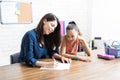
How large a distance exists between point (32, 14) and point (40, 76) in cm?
244

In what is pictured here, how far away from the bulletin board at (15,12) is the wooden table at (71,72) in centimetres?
182

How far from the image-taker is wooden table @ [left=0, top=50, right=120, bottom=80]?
Answer: 1.44 m

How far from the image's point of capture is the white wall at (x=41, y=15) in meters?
3.43

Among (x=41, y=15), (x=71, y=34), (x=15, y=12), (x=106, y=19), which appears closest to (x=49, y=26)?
(x=71, y=34)

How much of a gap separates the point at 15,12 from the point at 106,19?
2.18 metres

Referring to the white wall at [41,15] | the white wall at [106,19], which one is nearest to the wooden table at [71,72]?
the white wall at [41,15]

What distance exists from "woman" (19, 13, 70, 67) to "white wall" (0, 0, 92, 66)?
1.53 m

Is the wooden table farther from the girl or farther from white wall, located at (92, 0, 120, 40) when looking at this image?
white wall, located at (92, 0, 120, 40)

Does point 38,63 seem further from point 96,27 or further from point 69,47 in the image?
point 96,27

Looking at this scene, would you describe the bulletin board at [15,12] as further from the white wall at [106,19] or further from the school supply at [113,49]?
the school supply at [113,49]

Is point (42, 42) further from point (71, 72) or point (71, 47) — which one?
point (71, 72)

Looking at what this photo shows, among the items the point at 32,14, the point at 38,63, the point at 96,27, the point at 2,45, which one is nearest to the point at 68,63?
the point at 38,63

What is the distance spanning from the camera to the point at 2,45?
3.39 meters

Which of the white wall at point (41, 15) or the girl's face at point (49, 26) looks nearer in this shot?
the girl's face at point (49, 26)
